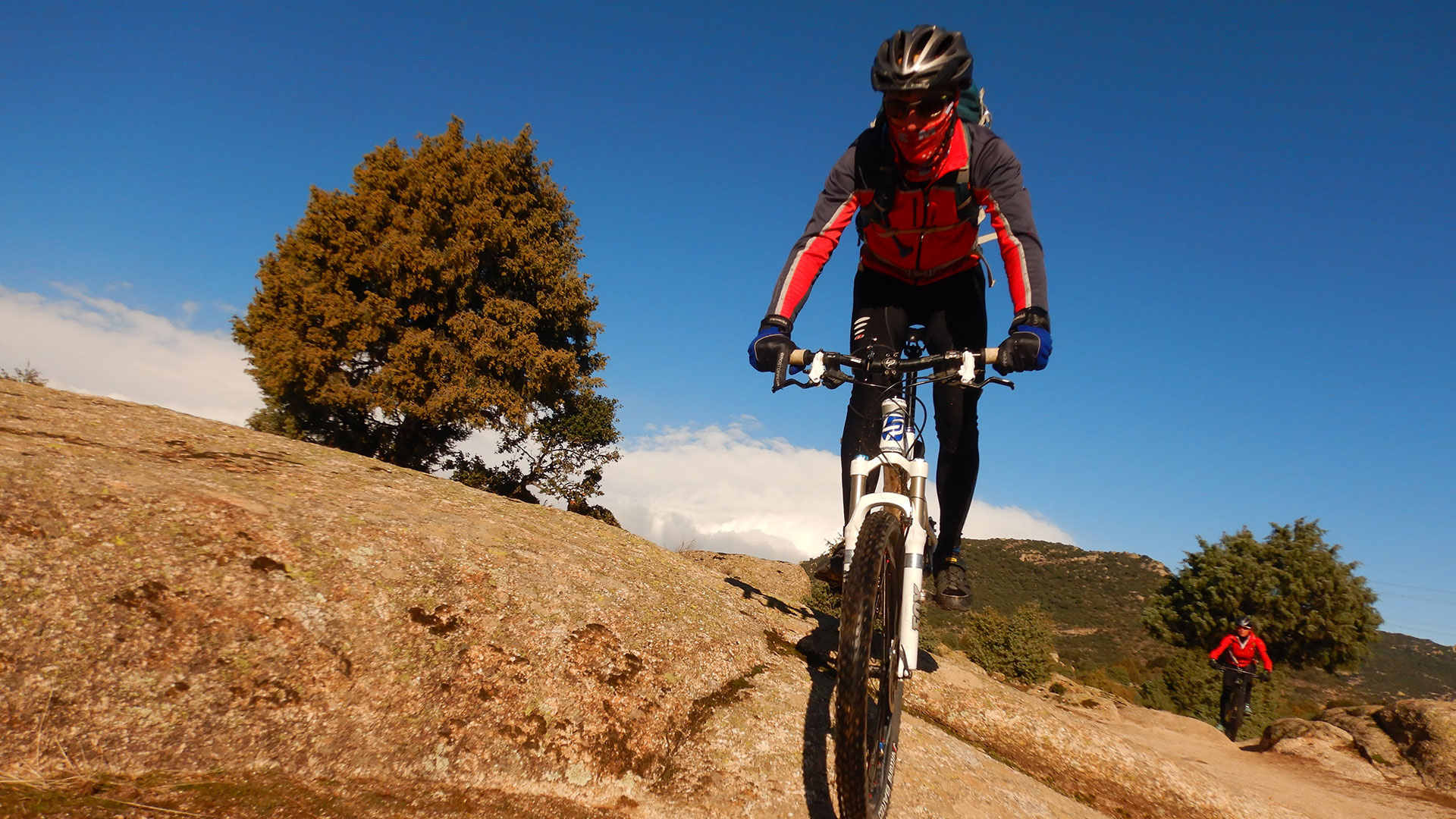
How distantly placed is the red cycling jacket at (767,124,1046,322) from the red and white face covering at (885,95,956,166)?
0.12m

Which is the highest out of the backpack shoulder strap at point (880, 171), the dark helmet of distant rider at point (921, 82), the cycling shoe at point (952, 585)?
the dark helmet of distant rider at point (921, 82)

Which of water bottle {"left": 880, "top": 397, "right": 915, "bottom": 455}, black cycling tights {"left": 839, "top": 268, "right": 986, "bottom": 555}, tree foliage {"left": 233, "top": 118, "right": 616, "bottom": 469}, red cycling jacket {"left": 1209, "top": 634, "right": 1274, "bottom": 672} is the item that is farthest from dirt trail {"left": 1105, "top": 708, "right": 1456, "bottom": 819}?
tree foliage {"left": 233, "top": 118, "right": 616, "bottom": 469}

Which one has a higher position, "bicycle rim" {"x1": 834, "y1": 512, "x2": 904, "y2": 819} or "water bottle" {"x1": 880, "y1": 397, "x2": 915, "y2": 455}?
"water bottle" {"x1": 880, "y1": 397, "x2": 915, "y2": 455}

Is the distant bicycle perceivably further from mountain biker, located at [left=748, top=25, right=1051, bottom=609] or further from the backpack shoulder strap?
the backpack shoulder strap

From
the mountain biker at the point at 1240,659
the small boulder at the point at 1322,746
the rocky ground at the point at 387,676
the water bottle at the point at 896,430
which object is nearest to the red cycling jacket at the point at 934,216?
the water bottle at the point at 896,430

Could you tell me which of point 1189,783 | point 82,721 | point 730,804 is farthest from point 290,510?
point 1189,783

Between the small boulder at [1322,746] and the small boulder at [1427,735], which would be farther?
the small boulder at [1322,746]

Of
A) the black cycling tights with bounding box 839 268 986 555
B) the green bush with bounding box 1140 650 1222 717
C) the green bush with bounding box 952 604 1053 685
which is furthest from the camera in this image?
the green bush with bounding box 952 604 1053 685

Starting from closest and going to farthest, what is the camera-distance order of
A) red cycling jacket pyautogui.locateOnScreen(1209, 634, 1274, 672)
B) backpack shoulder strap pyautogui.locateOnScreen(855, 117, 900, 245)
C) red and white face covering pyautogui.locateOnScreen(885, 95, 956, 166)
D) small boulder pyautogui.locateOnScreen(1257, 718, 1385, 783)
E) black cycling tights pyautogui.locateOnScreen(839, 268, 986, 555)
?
red and white face covering pyautogui.locateOnScreen(885, 95, 956, 166) < backpack shoulder strap pyautogui.locateOnScreen(855, 117, 900, 245) < black cycling tights pyautogui.locateOnScreen(839, 268, 986, 555) < small boulder pyautogui.locateOnScreen(1257, 718, 1385, 783) < red cycling jacket pyautogui.locateOnScreen(1209, 634, 1274, 672)

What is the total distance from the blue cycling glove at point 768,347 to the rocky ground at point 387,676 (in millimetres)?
1894

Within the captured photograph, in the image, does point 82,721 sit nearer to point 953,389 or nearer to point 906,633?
point 906,633

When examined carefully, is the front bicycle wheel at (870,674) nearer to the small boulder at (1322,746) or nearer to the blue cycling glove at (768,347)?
the blue cycling glove at (768,347)

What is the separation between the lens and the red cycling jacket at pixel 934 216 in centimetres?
355

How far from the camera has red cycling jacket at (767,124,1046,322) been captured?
355cm
